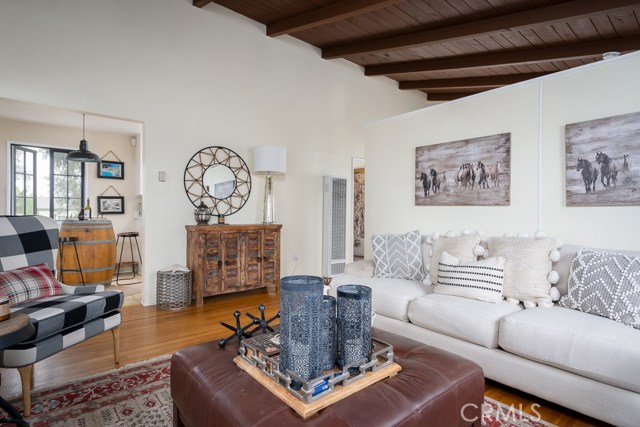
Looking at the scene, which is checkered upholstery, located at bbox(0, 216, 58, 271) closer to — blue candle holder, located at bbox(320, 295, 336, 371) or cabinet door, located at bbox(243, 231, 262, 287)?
cabinet door, located at bbox(243, 231, 262, 287)

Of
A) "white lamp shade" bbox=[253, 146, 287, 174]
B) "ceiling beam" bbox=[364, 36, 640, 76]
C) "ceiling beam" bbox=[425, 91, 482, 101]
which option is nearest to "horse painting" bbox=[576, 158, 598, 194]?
"ceiling beam" bbox=[364, 36, 640, 76]

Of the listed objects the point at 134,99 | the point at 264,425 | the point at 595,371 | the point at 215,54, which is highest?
the point at 215,54

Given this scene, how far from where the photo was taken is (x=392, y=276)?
306 centimetres

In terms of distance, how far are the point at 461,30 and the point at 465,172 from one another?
183 centimetres

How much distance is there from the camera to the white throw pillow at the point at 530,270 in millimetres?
2268

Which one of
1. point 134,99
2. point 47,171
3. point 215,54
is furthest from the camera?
point 47,171

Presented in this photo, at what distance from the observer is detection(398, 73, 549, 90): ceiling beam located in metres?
5.38

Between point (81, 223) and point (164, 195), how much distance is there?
1.08 meters

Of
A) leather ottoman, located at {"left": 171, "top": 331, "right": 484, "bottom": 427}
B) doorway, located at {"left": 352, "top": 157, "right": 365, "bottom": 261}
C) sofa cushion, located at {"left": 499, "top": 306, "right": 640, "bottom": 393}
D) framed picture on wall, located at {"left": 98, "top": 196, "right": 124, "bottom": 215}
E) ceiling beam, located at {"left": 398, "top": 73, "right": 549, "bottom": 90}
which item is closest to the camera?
leather ottoman, located at {"left": 171, "top": 331, "right": 484, "bottom": 427}

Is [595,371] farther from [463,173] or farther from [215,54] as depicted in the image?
[215,54]

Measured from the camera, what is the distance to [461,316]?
2.16 metres

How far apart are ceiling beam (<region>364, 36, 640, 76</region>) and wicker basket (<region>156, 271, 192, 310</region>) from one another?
4.29 meters

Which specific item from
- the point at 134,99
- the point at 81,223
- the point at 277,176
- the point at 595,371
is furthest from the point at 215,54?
the point at 595,371

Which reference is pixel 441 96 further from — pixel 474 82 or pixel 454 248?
pixel 454 248
